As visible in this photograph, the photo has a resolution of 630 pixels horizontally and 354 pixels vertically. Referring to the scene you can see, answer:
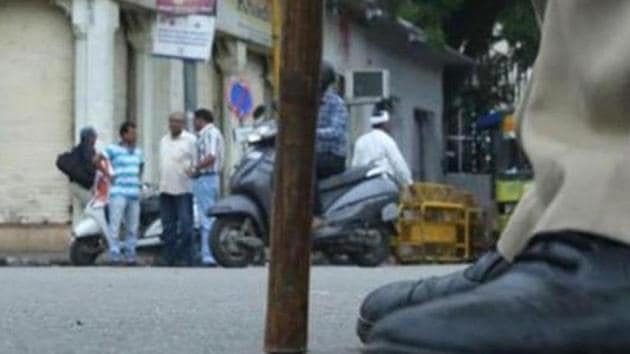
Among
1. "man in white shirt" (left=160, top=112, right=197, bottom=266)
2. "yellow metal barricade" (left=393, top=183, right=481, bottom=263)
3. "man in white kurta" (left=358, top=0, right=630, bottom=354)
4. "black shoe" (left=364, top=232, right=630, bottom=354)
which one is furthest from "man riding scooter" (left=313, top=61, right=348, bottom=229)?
"black shoe" (left=364, top=232, right=630, bottom=354)

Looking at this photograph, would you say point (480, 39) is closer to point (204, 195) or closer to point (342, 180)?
point (204, 195)

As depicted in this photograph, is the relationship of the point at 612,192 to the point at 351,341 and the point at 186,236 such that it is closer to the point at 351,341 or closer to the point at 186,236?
the point at 351,341

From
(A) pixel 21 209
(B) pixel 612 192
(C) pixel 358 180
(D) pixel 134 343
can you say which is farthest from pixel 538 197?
(A) pixel 21 209

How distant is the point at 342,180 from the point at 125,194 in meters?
3.30

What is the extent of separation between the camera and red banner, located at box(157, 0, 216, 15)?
2411 cm

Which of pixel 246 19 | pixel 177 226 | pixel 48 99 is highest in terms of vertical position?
pixel 246 19

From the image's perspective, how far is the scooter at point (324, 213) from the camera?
1964 cm

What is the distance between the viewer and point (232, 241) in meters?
19.6

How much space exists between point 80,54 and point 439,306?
27.0 meters

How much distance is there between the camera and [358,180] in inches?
806

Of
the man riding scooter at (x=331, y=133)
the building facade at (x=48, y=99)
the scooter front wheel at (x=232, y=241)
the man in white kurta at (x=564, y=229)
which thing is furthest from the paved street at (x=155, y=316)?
the building facade at (x=48, y=99)

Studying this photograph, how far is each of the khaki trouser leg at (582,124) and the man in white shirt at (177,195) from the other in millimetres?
18816

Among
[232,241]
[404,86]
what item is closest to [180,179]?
[232,241]

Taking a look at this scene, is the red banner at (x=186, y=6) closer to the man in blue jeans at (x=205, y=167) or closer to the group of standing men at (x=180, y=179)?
the group of standing men at (x=180, y=179)
